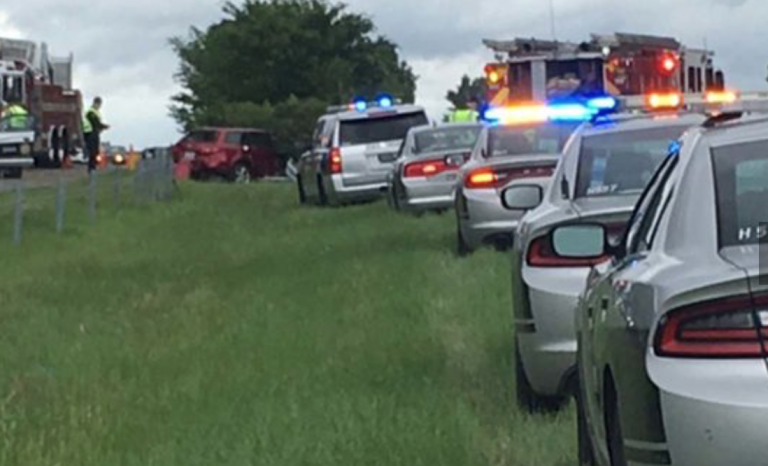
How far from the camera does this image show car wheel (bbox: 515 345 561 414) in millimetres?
9586

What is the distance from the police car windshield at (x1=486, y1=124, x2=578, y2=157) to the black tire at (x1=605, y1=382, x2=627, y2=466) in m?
11.3

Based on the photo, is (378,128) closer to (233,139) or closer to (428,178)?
(428,178)

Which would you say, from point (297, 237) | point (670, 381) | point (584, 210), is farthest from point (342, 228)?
point (670, 381)

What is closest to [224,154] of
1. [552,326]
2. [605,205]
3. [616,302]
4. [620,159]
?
[620,159]

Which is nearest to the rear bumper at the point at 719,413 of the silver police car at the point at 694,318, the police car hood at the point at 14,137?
the silver police car at the point at 694,318

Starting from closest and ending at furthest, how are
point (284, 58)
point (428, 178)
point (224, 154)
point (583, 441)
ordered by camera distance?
point (583, 441) → point (428, 178) → point (224, 154) → point (284, 58)

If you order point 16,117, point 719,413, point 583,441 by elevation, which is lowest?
point 583,441

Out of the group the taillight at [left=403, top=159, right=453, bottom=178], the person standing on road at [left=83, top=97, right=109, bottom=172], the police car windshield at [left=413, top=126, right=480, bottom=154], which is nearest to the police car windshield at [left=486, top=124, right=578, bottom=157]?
the taillight at [left=403, top=159, right=453, bottom=178]

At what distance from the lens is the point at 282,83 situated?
260 ft

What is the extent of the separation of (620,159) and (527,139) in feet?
26.1

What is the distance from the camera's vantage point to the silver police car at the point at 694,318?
5.29 m

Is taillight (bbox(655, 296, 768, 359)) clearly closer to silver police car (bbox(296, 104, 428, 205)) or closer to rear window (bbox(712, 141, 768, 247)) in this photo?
rear window (bbox(712, 141, 768, 247))

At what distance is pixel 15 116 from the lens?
49.8 m

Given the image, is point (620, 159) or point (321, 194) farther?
point (321, 194)
